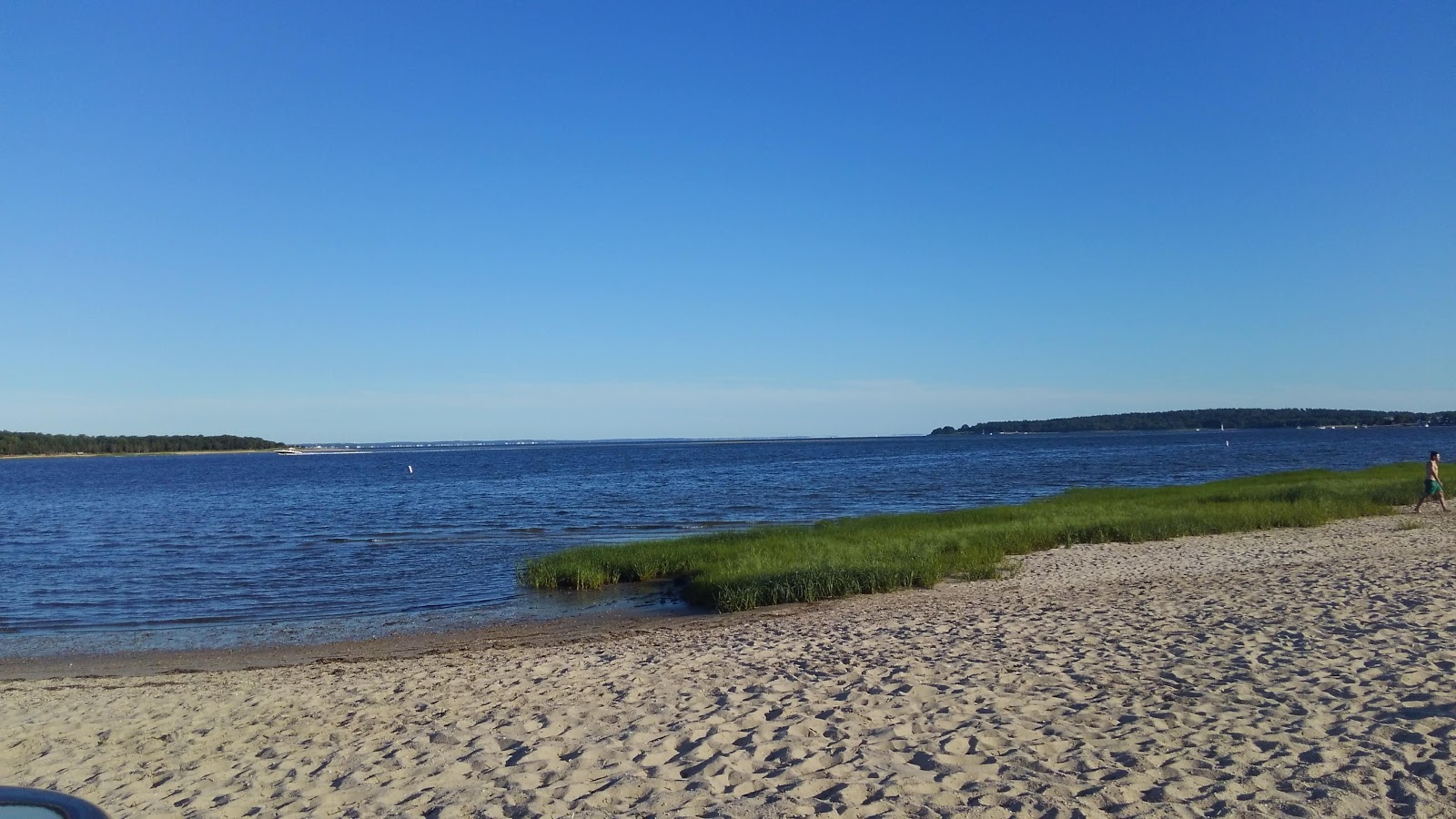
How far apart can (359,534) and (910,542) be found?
23.4 meters

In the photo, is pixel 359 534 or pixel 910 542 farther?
pixel 359 534

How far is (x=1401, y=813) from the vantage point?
5.90 metres

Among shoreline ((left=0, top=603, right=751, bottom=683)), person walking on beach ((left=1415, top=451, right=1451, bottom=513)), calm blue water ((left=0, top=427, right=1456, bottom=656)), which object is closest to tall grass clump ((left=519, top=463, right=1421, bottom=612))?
person walking on beach ((left=1415, top=451, right=1451, bottom=513))

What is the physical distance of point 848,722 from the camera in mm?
8586

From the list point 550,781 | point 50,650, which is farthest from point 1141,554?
point 50,650

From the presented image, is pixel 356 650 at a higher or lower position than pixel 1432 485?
lower

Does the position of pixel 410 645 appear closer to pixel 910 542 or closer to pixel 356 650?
pixel 356 650

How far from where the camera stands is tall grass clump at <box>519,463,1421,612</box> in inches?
755

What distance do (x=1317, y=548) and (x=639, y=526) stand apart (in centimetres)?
2325

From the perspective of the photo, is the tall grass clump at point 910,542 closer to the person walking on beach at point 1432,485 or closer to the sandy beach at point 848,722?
the person walking on beach at point 1432,485

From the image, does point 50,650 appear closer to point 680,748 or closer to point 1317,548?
point 680,748

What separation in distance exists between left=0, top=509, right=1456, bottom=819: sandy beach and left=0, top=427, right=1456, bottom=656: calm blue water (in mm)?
6014

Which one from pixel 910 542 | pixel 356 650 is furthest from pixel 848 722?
pixel 910 542

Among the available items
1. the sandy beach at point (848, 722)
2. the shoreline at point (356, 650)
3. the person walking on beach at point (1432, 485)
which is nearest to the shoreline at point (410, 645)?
the shoreline at point (356, 650)
